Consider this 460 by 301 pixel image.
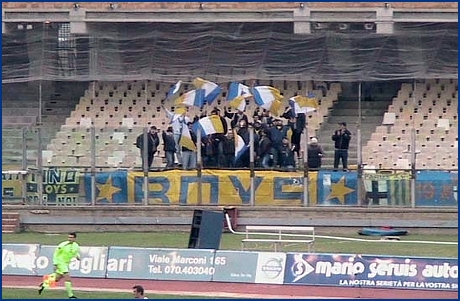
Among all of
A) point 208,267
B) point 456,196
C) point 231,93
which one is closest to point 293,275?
point 208,267

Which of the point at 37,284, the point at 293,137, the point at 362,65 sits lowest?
the point at 37,284

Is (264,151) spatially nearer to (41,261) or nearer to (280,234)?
(280,234)

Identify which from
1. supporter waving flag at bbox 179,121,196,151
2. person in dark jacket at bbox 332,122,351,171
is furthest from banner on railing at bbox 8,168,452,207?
person in dark jacket at bbox 332,122,351,171

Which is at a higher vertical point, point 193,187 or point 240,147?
point 240,147

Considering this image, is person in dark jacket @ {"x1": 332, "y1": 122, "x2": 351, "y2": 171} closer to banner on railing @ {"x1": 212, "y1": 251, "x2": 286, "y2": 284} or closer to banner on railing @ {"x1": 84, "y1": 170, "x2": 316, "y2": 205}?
banner on railing @ {"x1": 84, "y1": 170, "x2": 316, "y2": 205}

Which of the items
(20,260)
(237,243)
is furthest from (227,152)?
(20,260)

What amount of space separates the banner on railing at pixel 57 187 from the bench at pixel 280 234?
4672 mm

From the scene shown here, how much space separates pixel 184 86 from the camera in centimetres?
4375

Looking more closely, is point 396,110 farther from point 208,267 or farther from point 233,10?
point 208,267

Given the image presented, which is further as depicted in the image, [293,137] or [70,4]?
[70,4]

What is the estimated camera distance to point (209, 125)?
35.6 m

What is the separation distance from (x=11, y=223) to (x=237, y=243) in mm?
6120

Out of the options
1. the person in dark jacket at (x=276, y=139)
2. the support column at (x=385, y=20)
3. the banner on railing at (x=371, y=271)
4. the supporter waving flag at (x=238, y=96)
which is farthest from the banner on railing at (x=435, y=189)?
the support column at (x=385, y=20)

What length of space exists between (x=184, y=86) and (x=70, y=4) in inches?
173
